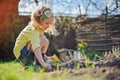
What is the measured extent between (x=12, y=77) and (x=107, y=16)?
655 millimetres

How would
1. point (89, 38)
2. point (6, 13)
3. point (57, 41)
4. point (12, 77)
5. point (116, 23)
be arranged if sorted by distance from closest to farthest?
point (12, 77)
point (6, 13)
point (116, 23)
point (89, 38)
point (57, 41)

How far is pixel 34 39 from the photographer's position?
2.87ft

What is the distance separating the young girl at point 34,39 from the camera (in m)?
0.82

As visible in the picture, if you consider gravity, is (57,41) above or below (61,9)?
below

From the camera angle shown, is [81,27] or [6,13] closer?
[6,13]

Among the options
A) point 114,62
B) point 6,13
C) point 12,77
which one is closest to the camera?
point 12,77

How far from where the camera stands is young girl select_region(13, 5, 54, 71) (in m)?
0.82

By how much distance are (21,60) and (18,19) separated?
110 mm

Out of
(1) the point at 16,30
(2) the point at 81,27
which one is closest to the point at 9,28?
(1) the point at 16,30

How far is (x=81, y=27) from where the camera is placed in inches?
43.4

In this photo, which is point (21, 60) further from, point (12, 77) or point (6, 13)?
point (12, 77)

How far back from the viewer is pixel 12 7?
0.90 m

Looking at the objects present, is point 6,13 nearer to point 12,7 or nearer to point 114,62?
point 12,7

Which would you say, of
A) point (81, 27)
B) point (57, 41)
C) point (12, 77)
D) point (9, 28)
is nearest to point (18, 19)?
point (9, 28)
